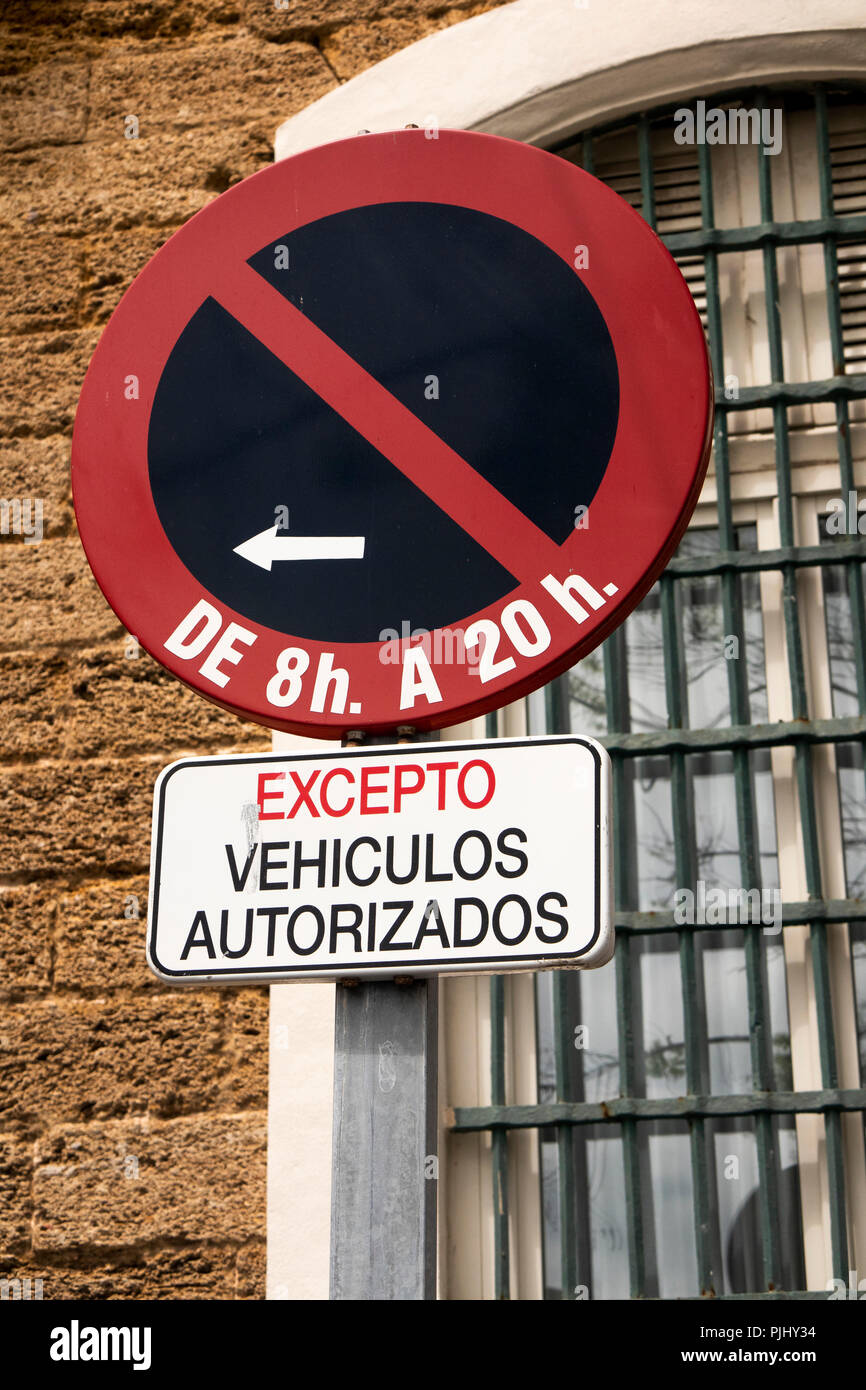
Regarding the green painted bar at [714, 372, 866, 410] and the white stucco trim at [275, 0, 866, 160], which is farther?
the white stucco trim at [275, 0, 866, 160]

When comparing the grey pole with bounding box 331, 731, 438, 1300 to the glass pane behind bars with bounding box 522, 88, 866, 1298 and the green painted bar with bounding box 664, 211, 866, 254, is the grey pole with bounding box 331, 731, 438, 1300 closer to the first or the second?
the glass pane behind bars with bounding box 522, 88, 866, 1298

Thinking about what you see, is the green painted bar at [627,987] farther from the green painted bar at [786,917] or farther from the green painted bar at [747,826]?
the green painted bar at [747,826]

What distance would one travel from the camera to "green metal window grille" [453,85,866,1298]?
2.77 metres

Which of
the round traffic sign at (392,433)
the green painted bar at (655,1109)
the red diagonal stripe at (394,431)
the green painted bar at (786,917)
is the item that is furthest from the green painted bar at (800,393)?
the red diagonal stripe at (394,431)

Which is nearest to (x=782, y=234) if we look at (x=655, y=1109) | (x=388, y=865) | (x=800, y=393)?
(x=800, y=393)

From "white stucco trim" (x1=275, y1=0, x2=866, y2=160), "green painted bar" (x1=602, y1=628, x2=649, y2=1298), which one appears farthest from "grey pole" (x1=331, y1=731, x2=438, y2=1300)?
"white stucco trim" (x1=275, y1=0, x2=866, y2=160)

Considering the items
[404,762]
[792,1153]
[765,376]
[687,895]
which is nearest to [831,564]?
[765,376]

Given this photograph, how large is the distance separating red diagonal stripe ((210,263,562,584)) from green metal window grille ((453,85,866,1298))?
140 cm

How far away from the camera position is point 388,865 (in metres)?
1.49

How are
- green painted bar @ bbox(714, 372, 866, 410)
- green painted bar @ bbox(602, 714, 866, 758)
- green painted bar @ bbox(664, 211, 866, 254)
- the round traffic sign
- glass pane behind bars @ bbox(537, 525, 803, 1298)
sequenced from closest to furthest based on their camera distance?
the round traffic sign → glass pane behind bars @ bbox(537, 525, 803, 1298) → green painted bar @ bbox(602, 714, 866, 758) → green painted bar @ bbox(714, 372, 866, 410) → green painted bar @ bbox(664, 211, 866, 254)

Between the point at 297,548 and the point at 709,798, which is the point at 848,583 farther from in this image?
the point at 297,548

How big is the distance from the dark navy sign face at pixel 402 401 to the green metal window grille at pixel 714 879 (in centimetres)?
139
